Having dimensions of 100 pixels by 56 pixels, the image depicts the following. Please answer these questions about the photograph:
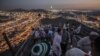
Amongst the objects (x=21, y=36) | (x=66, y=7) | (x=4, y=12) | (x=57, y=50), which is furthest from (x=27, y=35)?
(x=57, y=50)

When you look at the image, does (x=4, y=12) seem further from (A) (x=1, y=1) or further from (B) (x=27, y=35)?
(B) (x=27, y=35)

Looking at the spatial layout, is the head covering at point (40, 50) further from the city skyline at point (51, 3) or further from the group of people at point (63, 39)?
the city skyline at point (51, 3)

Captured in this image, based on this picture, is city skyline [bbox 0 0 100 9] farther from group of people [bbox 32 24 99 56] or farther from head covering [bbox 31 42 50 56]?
head covering [bbox 31 42 50 56]

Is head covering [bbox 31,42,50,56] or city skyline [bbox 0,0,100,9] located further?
city skyline [bbox 0,0,100,9]

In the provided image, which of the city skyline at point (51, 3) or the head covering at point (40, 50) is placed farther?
the city skyline at point (51, 3)

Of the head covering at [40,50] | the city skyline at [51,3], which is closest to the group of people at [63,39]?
the head covering at [40,50]

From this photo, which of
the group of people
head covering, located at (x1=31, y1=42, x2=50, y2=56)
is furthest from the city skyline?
head covering, located at (x1=31, y1=42, x2=50, y2=56)

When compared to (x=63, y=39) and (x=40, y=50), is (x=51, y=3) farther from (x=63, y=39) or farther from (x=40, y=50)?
(x=40, y=50)

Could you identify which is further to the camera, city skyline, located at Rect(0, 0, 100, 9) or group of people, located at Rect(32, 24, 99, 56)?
city skyline, located at Rect(0, 0, 100, 9)

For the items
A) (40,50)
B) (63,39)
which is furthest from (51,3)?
(40,50)

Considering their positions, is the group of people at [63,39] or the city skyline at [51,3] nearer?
the group of people at [63,39]
